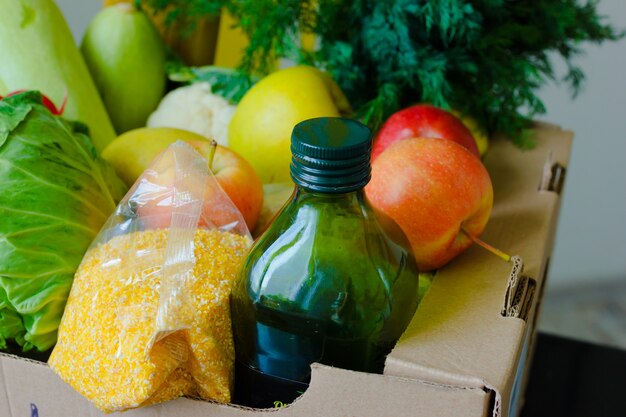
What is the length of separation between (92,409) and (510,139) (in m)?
0.59

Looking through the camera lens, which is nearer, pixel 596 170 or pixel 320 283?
pixel 320 283

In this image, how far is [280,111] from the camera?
0.78 meters

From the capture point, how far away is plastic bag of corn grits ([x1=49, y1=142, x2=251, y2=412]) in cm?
46

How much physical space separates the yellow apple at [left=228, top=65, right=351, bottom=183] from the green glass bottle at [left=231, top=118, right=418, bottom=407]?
0.98 ft

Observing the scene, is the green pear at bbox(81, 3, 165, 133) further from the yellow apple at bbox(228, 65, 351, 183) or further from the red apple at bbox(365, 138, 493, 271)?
the red apple at bbox(365, 138, 493, 271)

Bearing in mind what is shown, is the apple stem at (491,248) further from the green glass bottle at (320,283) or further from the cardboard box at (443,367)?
the green glass bottle at (320,283)

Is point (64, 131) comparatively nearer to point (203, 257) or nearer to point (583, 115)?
point (203, 257)

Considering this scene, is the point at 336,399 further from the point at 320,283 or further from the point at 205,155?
the point at 205,155

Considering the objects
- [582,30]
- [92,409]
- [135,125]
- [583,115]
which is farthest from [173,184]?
[583,115]

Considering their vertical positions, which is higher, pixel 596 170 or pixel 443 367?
pixel 443 367

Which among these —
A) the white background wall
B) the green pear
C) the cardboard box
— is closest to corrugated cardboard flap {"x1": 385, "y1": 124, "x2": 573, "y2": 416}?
the cardboard box

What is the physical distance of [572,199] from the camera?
74.7 inches

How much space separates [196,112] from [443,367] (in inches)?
21.7

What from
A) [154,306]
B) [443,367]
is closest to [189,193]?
[154,306]
